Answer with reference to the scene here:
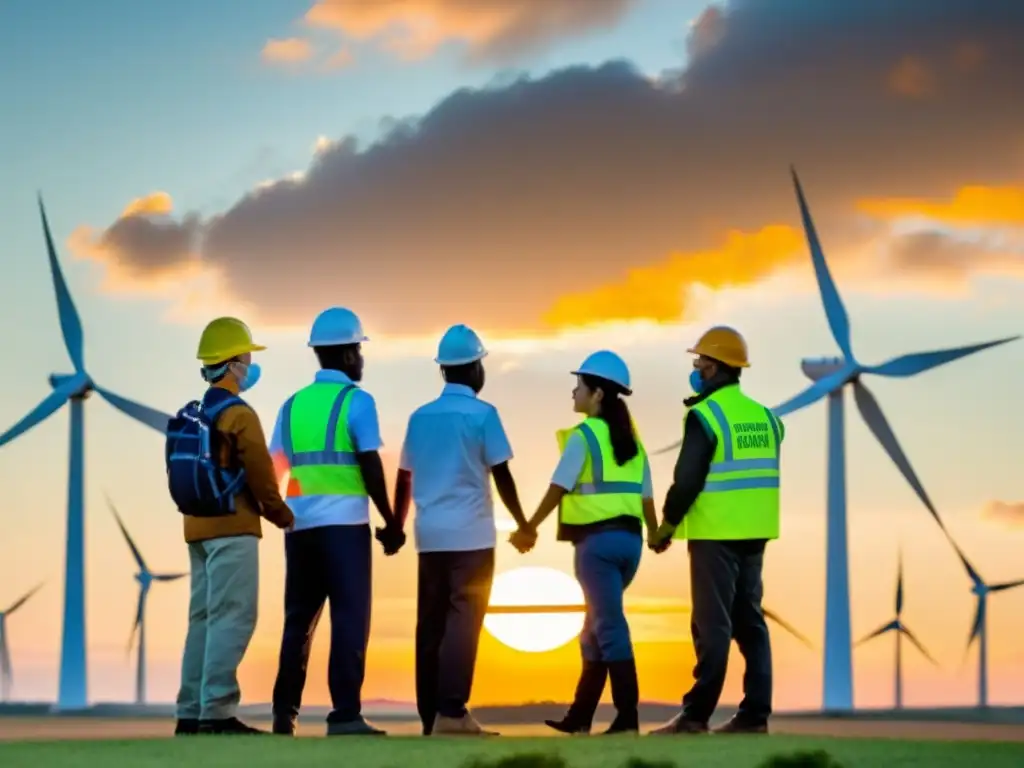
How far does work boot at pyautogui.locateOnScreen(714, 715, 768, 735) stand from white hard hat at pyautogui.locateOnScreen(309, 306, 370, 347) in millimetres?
4463

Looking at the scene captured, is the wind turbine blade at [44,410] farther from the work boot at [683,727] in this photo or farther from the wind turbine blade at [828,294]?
the work boot at [683,727]

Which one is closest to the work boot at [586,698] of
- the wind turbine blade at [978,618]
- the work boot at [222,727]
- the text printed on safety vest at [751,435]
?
the text printed on safety vest at [751,435]

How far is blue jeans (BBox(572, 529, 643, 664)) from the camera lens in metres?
16.9

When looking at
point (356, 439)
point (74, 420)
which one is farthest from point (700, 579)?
point (74, 420)

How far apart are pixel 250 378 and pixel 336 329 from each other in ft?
3.83

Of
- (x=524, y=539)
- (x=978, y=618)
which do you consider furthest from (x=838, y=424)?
(x=524, y=539)

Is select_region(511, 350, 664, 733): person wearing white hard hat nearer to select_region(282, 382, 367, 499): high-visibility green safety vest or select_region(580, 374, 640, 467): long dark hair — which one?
select_region(580, 374, 640, 467): long dark hair

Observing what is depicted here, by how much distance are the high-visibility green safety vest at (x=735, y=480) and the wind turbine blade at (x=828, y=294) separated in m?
30.3

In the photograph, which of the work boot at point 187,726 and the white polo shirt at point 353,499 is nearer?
the work boot at point 187,726

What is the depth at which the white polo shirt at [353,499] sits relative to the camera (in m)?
16.4

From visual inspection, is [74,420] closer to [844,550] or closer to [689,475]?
[844,550]

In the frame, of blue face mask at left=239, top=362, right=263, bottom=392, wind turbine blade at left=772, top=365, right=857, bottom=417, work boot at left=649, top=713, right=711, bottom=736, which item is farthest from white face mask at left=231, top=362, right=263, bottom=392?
wind turbine blade at left=772, top=365, right=857, bottom=417

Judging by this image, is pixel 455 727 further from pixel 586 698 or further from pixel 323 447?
pixel 323 447

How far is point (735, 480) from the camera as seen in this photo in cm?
1667
